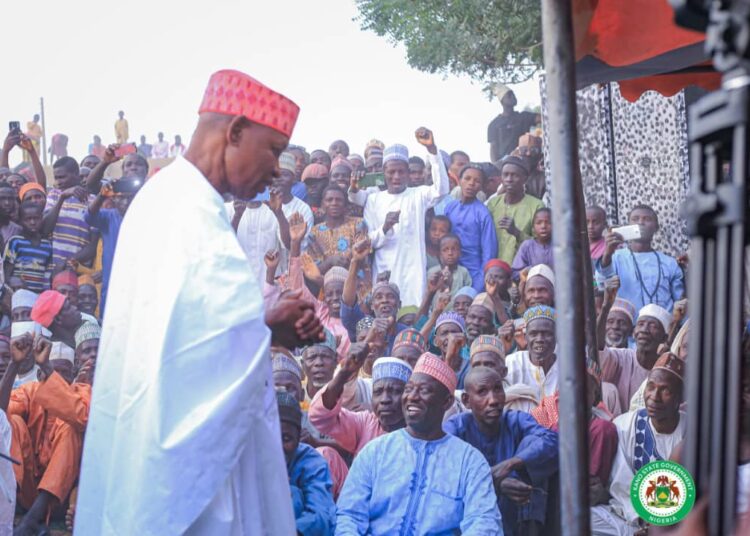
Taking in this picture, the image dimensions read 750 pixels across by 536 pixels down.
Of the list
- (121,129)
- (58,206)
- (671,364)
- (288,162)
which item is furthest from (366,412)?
(121,129)

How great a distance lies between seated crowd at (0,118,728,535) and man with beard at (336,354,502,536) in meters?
0.01

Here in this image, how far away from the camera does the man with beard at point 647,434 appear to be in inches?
265

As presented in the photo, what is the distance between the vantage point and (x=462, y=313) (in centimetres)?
800

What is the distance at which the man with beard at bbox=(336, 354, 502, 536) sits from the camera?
5.81 metres

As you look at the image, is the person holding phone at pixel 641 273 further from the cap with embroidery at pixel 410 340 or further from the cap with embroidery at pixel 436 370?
the cap with embroidery at pixel 436 370

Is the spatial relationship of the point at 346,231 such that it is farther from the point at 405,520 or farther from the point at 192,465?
the point at 192,465

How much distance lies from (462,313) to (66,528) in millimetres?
3038

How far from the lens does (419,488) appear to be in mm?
5961

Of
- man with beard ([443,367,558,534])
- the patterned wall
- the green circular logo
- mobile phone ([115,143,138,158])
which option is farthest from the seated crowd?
the patterned wall

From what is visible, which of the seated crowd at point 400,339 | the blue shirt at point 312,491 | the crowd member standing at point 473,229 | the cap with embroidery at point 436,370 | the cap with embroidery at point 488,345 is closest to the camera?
the blue shirt at point 312,491

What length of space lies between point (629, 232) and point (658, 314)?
0.91 metres

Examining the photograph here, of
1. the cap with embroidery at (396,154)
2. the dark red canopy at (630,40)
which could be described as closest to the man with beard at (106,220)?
the cap with embroidery at (396,154)

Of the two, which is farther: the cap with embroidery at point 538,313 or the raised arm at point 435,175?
the raised arm at point 435,175

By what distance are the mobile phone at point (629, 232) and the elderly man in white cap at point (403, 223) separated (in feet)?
4.44
